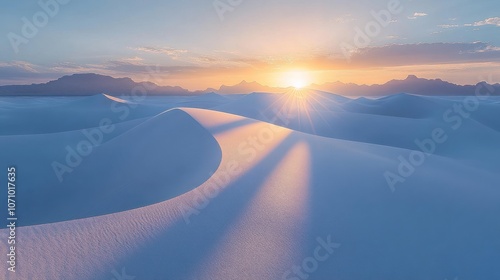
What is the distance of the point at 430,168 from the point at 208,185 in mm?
7033

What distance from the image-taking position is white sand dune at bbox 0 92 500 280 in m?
3.90

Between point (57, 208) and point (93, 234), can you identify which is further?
point (57, 208)

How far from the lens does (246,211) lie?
17.5 ft

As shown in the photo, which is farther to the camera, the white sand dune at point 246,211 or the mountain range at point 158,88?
the mountain range at point 158,88

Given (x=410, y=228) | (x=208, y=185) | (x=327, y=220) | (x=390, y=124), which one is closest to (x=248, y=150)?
(x=208, y=185)

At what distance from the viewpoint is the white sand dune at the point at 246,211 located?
390 cm

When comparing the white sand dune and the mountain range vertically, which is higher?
the mountain range

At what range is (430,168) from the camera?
905 cm

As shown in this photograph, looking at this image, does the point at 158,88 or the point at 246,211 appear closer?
the point at 246,211

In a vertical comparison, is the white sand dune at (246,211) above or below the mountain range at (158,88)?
below

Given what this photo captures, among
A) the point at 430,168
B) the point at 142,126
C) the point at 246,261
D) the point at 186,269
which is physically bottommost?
the point at 186,269

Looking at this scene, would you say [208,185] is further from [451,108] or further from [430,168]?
[451,108]

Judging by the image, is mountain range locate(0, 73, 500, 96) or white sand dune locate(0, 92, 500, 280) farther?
mountain range locate(0, 73, 500, 96)

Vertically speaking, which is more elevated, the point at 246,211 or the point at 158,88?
the point at 158,88
